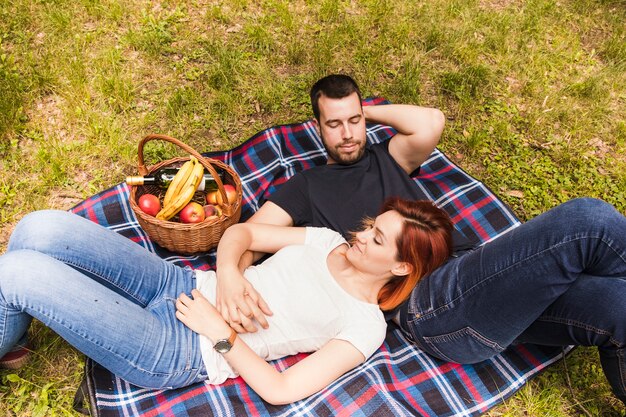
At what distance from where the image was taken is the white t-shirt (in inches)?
115

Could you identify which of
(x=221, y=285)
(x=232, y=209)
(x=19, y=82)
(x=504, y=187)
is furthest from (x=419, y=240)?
(x=19, y=82)

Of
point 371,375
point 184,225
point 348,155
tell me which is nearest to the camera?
point 371,375

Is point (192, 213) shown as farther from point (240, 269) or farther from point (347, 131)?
point (347, 131)

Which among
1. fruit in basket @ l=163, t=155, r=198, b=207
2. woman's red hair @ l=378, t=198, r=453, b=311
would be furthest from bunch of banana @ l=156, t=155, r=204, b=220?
woman's red hair @ l=378, t=198, r=453, b=311

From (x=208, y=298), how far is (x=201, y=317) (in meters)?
0.30

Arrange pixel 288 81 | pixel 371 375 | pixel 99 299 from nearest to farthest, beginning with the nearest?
pixel 99 299 → pixel 371 375 → pixel 288 81

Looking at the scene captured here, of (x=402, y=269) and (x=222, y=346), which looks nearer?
(x=222, y=346)

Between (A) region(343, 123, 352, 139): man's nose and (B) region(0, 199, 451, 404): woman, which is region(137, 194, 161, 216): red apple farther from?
(A) region(343, 123, 352, 139): man's nose

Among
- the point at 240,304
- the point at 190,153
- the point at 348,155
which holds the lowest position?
the point at 240,304

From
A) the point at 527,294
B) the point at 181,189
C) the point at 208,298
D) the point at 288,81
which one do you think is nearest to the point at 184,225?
the point at 181,189

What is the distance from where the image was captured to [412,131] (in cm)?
412

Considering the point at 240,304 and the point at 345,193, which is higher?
the point at 345,193

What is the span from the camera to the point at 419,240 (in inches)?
115

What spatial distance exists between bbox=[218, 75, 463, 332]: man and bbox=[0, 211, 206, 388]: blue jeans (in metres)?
0.72
